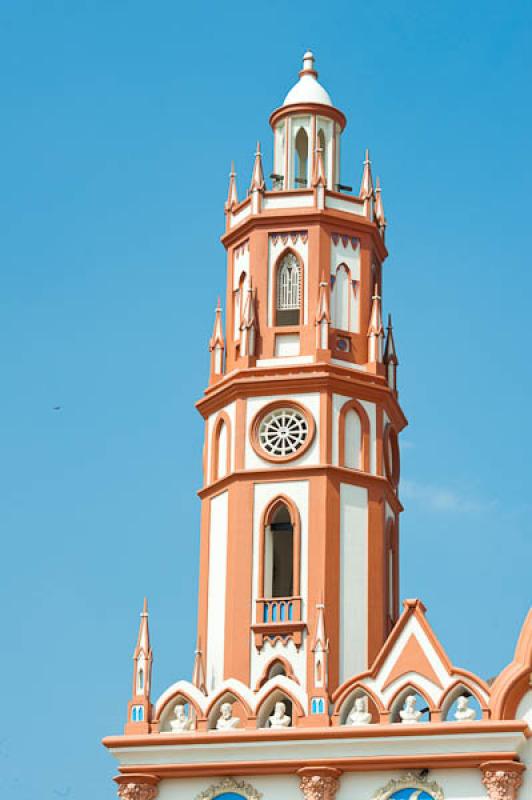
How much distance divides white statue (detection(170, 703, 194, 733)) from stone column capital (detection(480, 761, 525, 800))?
5.89 metres

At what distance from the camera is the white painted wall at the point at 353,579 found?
44500mm

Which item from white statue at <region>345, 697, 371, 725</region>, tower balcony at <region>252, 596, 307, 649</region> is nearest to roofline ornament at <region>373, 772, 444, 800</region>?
white statue at <region>345, 697, 371, 725</region>

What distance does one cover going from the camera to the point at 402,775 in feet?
135

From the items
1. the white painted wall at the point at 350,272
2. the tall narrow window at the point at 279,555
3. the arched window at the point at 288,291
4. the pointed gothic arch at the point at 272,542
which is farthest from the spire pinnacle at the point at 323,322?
the tall narrow window at the point at 279,555

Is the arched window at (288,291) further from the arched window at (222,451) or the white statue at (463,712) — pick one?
the white statue at (463,712)

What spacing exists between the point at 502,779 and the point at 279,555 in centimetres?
786

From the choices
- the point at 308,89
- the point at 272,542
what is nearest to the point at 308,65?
the point at 308,89

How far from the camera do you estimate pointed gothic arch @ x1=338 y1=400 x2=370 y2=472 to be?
46.2m

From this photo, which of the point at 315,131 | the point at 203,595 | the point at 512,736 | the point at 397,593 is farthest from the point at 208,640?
the point at 315,131

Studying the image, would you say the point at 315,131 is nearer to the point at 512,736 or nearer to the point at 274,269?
the point at 274,269

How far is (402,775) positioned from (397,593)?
21.9 ft

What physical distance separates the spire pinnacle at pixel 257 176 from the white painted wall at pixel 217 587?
6908 mm

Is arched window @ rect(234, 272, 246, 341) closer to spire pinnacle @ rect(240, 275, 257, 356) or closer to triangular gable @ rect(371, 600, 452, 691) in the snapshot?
spire pinnacle @ rect(240, 275, 257, 356)

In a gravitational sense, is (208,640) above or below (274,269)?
below
